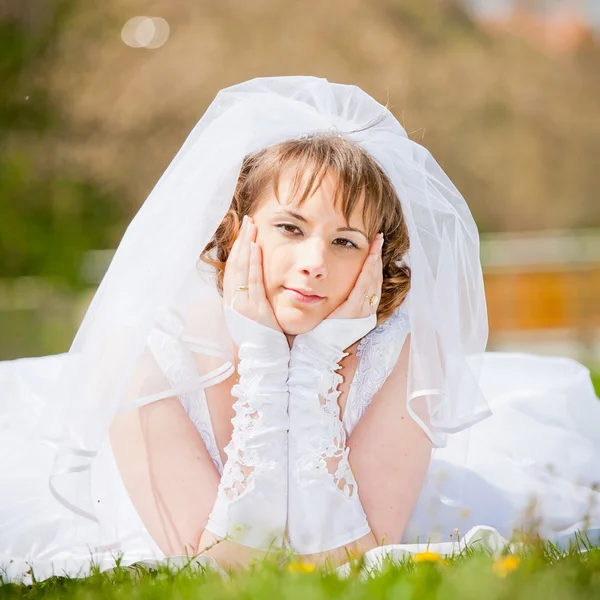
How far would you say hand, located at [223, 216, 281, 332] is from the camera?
2961 mm

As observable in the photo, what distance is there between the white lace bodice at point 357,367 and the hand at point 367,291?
193 mm

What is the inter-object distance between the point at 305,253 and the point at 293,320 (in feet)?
0.74

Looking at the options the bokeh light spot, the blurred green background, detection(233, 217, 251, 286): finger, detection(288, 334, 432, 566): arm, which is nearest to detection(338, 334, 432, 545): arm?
detection(288, 334, 432, 566): arm

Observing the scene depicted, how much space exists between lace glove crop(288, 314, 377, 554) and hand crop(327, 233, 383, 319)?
42 mm

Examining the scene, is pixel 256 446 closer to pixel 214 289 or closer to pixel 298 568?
pixel 298 568

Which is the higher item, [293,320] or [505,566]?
[293,320]

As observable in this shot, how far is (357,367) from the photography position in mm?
3291

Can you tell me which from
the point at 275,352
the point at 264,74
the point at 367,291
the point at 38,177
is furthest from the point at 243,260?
the point at 264,74

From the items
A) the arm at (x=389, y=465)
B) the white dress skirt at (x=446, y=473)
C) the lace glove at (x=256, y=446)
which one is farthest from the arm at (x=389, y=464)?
the lace glove at (x=256, y=446)

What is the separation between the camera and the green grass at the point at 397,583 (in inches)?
75.5

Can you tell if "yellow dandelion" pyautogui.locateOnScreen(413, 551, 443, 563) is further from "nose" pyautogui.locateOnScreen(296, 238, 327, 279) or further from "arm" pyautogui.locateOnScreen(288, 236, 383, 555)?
"nose" pyautogui.locateOnScreen(296, 238, 327, 279)

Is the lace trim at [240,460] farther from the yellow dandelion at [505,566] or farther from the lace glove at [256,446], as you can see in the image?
the yellow dandelion at [505,566]

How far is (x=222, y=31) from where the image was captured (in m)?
22.7

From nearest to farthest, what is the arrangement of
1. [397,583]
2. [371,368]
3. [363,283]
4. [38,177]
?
[397,583]
[363,283]
[371,368]
[38,177]
